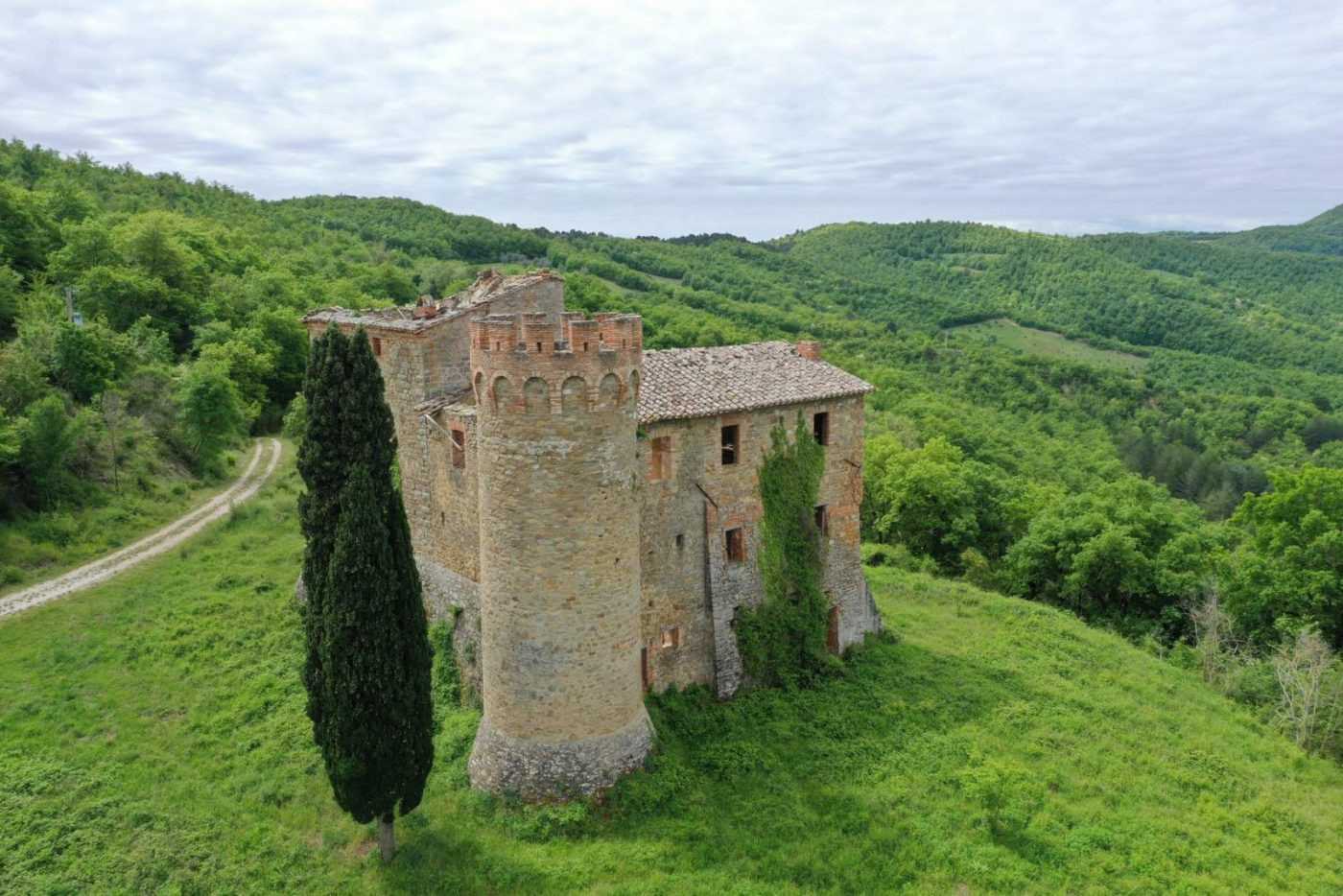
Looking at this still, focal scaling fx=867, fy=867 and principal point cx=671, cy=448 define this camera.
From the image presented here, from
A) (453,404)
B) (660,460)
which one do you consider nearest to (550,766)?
(660,460)

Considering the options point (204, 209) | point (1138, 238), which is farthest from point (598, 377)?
point (1138, 238)

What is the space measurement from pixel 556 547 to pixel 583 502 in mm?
1151

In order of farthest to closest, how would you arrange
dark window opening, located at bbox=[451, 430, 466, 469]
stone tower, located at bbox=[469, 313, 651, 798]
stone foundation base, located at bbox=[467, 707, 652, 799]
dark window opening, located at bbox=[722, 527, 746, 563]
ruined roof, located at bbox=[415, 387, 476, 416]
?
dark window opening, located at bbox=[722, 527, 746, 563] < dark window opening, located at bbox=[451, 430, 466, 469] < ruined roof, located at bbox=[415, 387, 476, 416] < stone foundation base, located at bbox=[467, 707, 652, 799] < stone tower, located at bbox=[469, 313, 651, 798]

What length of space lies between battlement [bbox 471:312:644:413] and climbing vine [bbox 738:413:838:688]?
774cm

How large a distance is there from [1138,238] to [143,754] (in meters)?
203

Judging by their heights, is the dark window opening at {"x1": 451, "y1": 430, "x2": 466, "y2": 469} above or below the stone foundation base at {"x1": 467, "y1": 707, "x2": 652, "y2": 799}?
above

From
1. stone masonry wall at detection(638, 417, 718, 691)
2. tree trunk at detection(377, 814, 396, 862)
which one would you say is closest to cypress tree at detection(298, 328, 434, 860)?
tree trunk at detection(377, 814, 396, 862)

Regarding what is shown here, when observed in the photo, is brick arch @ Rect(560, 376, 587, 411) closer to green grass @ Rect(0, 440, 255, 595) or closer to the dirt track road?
the dirt track road

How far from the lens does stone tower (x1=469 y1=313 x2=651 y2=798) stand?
732 inches

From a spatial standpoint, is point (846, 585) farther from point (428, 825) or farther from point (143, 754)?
point (143, 754)

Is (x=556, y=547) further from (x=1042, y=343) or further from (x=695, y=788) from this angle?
(x=1042, y=343)

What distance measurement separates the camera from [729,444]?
978 inches

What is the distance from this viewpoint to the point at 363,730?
700 inches

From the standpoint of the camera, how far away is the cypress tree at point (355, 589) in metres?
17.7
